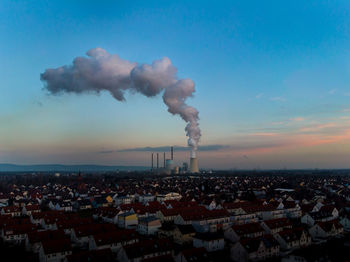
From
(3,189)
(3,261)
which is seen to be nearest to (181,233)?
(3,261)

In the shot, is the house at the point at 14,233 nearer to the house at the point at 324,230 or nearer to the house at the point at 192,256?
the house at the point at 192,256

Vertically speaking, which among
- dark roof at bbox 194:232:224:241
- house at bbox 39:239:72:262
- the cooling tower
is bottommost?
house at bbox 39:239:72:262

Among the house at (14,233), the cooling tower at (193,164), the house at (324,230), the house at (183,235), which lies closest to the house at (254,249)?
the house at (183,235)

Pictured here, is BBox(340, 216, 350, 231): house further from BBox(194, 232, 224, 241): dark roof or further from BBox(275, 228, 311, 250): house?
BBox(194, 232, 224, 241): dark roof

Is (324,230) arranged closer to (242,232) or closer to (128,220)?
(242,232)

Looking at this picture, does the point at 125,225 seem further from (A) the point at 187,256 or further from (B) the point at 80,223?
(A) the point at 187,256

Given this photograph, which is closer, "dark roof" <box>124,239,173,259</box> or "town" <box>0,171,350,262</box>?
"dark roof" <box>124,239,173,259</box>

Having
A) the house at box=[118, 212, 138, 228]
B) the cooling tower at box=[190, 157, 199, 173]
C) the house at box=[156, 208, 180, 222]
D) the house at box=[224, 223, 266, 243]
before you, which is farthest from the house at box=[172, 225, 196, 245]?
the cooling tower at box=[190, 157, 199, 173]
